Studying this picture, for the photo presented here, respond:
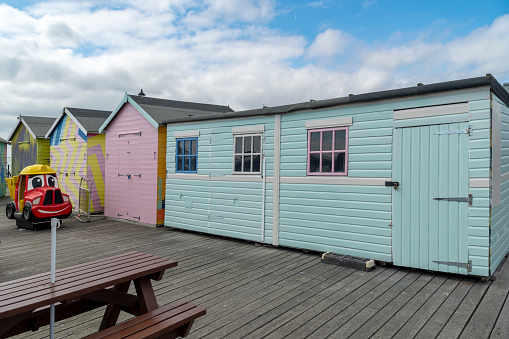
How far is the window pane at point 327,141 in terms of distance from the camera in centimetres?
658

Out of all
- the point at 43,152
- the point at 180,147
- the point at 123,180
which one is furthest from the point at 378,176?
the point at 43,152

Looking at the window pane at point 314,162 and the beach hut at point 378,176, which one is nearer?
the beach hut at point 378,176

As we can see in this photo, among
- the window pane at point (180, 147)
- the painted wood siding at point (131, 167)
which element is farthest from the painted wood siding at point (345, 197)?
the painted wood siding at point (131, 167)

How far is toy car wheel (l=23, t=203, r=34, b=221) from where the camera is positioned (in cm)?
931

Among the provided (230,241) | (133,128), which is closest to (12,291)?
(230,241)

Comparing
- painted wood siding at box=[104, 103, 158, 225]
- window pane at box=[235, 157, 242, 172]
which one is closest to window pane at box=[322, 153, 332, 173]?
window pane at box=[235, 157, 242, 172]

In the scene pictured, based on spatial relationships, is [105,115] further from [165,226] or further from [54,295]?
[54,295]

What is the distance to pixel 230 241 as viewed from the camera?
26.0 ft

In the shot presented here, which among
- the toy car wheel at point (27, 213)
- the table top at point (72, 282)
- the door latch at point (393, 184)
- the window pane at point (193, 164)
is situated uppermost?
the window pane at point (193, 164)

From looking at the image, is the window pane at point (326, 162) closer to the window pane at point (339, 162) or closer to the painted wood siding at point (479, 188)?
the window pane at point (339, 162)

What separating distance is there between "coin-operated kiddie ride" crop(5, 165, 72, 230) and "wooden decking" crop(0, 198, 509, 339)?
2095mm

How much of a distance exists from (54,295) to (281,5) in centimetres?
745

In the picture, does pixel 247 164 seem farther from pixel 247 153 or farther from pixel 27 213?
pixel 27 213

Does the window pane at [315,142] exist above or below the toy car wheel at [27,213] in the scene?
above
